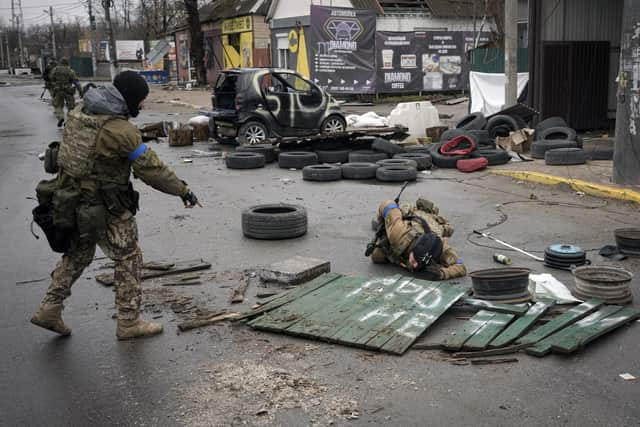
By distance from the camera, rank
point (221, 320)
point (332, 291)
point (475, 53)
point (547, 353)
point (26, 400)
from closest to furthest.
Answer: point (26, 400) < point (547, 353) < point (221, 320) < point (332, 291) < point (475, 53)

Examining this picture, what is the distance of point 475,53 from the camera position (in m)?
20.1

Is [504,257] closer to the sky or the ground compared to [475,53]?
closer to the ground

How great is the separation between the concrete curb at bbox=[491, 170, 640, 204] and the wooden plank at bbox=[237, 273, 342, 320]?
571 centimetres

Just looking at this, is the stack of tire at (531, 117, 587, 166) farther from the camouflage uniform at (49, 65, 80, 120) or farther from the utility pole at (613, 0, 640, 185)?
the camouflage uniform at (49, 65, 80, 120)

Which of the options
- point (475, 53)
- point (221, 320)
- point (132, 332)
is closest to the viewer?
point (132, 332)

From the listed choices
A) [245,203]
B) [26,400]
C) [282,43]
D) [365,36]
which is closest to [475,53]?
[365,36]

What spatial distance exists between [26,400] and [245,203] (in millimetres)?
6671

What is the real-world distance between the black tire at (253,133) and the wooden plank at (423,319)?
452 inches

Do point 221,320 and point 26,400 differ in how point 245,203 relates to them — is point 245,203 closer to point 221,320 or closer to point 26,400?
point 221,320

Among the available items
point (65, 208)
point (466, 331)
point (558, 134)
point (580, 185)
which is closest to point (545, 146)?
point (558, 134)

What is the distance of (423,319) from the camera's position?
5.38 m

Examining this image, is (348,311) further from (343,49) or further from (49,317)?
(343,49)

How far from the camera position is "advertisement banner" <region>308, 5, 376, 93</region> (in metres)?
28.2

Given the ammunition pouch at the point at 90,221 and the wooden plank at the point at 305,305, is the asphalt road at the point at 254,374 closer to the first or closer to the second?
the wooden plank at the point at 305,305
